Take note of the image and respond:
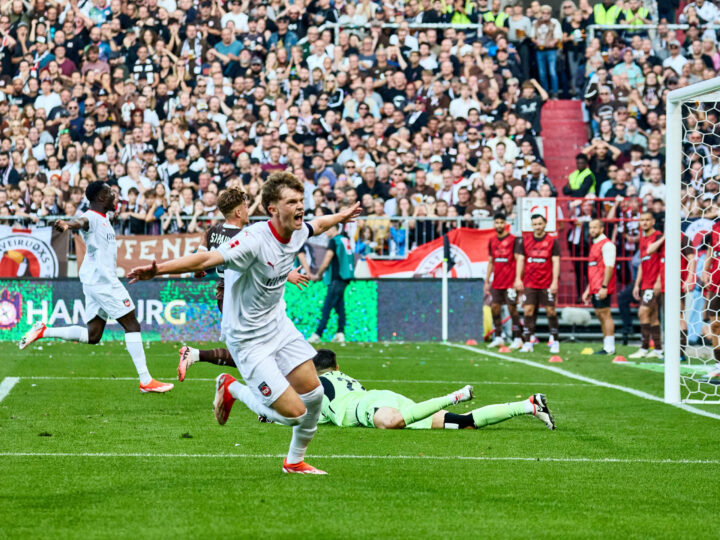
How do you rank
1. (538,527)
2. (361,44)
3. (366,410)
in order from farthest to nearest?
(361,44) < (366,410) < (538,527)

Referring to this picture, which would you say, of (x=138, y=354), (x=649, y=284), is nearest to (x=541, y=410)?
(x=138, y=354)

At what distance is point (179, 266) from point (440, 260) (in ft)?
51.7

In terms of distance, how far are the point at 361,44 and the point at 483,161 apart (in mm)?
5052

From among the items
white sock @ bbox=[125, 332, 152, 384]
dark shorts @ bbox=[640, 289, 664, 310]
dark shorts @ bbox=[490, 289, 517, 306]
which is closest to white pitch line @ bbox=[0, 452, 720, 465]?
white sock @ bbox=[125, 332, 152, 384]

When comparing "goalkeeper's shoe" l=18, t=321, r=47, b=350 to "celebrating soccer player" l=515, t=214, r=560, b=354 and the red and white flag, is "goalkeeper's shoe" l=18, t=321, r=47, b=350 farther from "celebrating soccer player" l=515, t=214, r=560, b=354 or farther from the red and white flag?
the red and white flag

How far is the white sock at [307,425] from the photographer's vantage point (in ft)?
23.6

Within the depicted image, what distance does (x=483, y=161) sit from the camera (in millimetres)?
22438

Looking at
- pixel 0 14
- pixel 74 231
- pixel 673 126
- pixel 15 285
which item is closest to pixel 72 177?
pixel 74 231

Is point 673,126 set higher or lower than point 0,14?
lower

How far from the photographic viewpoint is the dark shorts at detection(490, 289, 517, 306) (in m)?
20.2

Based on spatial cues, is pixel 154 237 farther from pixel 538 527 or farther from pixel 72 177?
pixel 538 527

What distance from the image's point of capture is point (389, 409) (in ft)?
31.4

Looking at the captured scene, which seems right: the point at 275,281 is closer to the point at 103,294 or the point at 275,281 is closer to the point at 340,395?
the point at 340,395

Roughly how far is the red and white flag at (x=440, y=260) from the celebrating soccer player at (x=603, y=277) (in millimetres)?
2787
